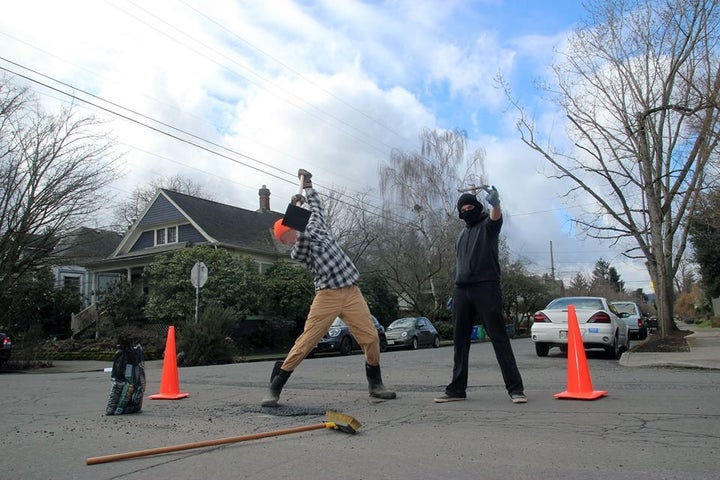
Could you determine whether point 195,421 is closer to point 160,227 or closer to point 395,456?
point 395,456

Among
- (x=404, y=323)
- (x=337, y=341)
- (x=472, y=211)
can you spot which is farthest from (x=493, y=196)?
(x=404, y=323)

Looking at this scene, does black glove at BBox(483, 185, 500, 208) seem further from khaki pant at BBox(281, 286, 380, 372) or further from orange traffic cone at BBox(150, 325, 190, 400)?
orange traffic cone at BBox(150, 325, 190, 400)

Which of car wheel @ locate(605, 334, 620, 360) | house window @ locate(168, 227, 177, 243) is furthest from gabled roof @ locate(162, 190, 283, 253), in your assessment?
car wheel @ locate(605, 334, 620, 360)

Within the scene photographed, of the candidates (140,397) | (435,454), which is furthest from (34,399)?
(435,454)

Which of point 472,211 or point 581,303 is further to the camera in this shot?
point 581,303

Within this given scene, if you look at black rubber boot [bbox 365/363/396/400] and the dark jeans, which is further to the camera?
black rubber boot [bbox 365/363/396/400]

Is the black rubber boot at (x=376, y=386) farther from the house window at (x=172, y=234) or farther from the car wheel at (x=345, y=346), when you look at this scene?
the house window at (x=172, y=234)

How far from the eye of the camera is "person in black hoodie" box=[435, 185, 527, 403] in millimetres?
5820

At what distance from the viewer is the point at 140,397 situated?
6.16 m

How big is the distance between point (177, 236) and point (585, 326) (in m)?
23.2

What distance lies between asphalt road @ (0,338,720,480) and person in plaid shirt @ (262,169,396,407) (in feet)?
1.48

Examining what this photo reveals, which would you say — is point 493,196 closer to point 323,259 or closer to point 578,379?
point 323,259

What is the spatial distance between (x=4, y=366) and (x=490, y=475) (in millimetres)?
14721

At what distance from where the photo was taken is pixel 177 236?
3069 centimetres
